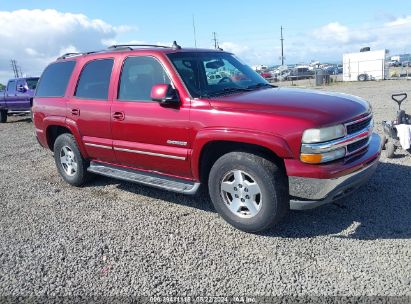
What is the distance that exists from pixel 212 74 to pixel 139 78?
91cm

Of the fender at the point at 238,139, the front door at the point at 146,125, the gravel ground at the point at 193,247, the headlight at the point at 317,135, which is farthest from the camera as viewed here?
the front door at the point at 146,125

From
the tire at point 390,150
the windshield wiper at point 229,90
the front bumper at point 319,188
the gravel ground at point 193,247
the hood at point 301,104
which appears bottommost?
the gravel ground at point 193,247

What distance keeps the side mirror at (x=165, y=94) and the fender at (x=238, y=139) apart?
1.61ft

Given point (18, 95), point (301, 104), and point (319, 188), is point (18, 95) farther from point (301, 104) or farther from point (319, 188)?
point (319, 188)

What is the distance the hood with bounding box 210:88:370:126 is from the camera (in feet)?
11.7

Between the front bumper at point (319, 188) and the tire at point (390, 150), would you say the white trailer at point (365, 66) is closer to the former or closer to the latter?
the tire at point (390, 150)

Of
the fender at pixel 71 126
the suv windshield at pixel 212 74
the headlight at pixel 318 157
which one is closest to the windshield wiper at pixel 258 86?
the suv windshield at pixel 212 74

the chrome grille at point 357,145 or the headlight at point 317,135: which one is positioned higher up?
the headlight at point 317,135

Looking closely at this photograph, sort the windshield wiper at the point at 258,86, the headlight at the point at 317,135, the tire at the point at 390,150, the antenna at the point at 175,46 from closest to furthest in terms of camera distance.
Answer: the headlight at the point at 317,135, the windshield wiper at the point at 258,86, the antenna at the point at 175,46, the tire at the point at 390,150

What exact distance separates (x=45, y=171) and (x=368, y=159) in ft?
18.8

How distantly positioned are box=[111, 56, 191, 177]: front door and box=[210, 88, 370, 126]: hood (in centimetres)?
57

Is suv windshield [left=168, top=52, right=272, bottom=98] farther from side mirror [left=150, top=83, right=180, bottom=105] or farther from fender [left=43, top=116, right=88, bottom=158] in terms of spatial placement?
fender [left=43, top=116, right=88, bottom=158]

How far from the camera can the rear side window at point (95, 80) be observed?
5.12 m

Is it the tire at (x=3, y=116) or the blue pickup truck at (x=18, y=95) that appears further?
the tire at (x=3, y=116)
